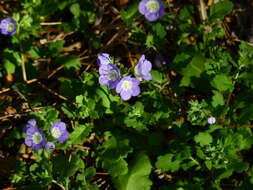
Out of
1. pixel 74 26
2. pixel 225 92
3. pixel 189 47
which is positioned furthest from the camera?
pixel 74 26

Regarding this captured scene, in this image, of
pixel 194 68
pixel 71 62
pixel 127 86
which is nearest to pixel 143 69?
pixel 127 86

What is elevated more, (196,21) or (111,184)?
(196,21)

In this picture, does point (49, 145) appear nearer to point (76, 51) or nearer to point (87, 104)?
point (87, 104)

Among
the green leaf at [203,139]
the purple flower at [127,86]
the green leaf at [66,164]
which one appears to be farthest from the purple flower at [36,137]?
the green leaf at [203,139]

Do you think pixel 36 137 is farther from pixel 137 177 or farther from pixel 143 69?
pixel 143 69

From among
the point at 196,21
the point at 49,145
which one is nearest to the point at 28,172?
the point at 49,145

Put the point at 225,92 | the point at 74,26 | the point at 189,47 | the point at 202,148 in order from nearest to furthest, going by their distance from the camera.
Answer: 1. the point at 202,148
2. the point at 225,92
3. the point at 189,47
4. the point at 74,26

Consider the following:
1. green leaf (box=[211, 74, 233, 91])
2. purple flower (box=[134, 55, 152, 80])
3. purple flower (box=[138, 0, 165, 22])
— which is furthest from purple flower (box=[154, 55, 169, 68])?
purple flower (box=[134, 55, 152, 80])

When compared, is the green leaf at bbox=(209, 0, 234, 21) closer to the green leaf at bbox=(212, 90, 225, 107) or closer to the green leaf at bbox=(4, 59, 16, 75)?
the green leaf at bbox=(212, 90, 225, 107)
